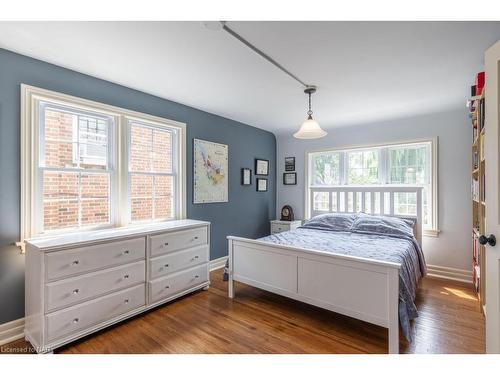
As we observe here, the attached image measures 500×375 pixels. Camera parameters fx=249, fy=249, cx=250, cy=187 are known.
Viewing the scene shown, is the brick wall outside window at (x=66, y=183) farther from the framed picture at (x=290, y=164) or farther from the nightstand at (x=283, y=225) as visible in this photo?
the framed picture at (x=290, y=164)

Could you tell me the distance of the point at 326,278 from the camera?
2057 millimetres

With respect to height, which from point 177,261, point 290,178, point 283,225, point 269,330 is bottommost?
point 269,330

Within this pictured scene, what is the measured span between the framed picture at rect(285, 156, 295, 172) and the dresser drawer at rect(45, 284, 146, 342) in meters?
3.32

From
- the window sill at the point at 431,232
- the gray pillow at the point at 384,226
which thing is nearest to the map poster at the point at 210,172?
the gray pillow at the point at 384,226

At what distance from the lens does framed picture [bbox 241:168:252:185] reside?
13.7 feet

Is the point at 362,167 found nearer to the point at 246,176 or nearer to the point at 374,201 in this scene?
the point at 374,201

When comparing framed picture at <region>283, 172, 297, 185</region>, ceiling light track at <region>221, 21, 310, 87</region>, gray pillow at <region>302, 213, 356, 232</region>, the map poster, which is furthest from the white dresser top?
framed picture at <region>283, 172, 297, 185</region>

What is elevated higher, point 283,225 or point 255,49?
point 255,49

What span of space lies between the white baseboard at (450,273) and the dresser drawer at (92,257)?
3.76 m

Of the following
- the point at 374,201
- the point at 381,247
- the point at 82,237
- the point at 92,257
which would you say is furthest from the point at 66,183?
the point at 374,201

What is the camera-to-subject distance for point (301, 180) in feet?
15.4

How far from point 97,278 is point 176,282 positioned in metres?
0.80
